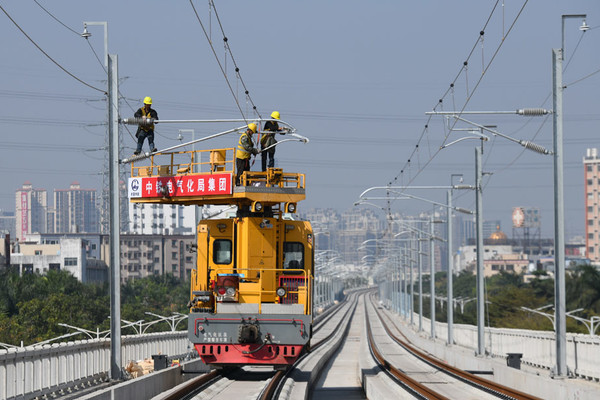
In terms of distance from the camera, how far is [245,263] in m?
28.2

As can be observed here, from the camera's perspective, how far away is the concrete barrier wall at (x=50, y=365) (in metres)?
21.6

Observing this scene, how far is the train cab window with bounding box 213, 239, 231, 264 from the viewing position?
94.2 feet

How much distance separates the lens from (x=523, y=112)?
29375 millimetres

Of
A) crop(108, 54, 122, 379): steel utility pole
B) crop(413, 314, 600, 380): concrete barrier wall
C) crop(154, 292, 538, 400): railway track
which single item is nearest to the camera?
crop(108, 54, 122, 379): steel utility pole

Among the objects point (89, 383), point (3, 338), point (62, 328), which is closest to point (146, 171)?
point (89, 383)

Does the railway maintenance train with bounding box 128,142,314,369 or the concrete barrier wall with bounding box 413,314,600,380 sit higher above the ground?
the railway maintenance train with bounding box 128,142,314,369

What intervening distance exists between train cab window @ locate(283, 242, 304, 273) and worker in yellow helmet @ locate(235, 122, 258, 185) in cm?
238

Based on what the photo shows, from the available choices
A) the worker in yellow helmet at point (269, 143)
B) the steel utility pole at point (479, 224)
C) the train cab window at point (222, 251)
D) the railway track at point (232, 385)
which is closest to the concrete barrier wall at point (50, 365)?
the railway track at point (232, 385)

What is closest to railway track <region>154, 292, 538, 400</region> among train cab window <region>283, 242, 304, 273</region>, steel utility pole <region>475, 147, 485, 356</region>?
steel utility pole <region>475, 147, 485, 356</region>

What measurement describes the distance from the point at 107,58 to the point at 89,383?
28.3 ft

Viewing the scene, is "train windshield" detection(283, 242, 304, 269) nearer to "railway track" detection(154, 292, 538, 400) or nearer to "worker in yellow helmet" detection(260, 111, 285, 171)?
"worker in yellow helmet" detection(260, 111, 285, 171)

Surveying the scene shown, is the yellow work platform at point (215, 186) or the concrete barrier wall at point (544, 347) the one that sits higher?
the yellow work platform at point (215, 186)

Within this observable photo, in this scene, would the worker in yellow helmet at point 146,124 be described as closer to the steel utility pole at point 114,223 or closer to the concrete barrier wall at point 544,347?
the steel utility pole at point 114,223

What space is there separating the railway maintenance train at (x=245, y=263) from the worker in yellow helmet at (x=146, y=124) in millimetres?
787
